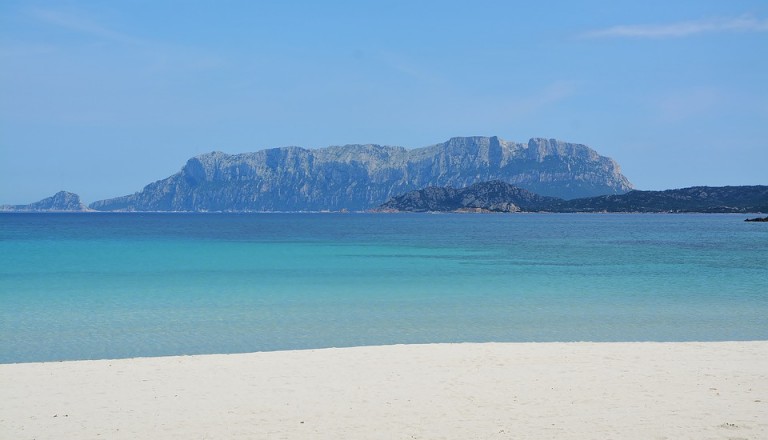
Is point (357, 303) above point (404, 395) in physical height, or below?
below

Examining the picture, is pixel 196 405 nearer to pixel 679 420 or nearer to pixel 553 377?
pixel 553 377

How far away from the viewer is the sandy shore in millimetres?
10664

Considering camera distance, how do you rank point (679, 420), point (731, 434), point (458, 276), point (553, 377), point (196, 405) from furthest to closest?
point (458, 276) < point (553, 377) < point (196, 405) < point (679, 420) < point (731, 434)

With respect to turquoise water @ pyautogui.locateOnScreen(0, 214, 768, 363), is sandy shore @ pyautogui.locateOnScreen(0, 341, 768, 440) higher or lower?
higher

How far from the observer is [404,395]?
12922 mm

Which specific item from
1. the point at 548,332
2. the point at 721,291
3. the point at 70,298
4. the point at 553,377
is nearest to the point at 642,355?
the point at 553,377

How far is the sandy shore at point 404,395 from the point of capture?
1066 centimetres

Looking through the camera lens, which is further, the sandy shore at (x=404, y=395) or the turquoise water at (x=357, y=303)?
the turquoise water at (x=357, y=303)

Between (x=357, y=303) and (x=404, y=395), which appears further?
(x=357, y=303)

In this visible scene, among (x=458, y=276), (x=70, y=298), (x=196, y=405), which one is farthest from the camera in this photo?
(x=458, y=276)

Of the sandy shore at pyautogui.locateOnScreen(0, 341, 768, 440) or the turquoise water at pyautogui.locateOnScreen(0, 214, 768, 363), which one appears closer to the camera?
the sandy shore at pyautogui.locateOnScreen(0, 341, 768, 440)

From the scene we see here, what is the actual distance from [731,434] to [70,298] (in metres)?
28.9

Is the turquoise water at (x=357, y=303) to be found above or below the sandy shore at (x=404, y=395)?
below

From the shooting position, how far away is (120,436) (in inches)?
410
